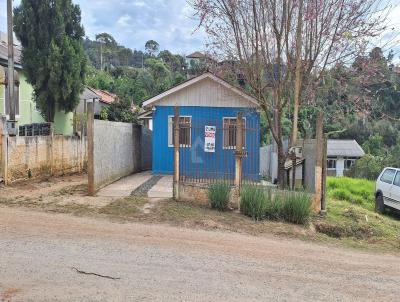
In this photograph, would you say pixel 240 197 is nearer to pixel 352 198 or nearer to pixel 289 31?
pixel 289 31

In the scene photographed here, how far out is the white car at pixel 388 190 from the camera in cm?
1404

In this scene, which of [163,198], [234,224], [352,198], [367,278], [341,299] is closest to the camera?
[341,299]

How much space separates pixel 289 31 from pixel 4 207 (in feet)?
26.9

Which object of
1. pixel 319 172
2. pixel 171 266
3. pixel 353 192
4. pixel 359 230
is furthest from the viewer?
pixel 353 192

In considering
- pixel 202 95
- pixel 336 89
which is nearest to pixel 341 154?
pixel 202 95

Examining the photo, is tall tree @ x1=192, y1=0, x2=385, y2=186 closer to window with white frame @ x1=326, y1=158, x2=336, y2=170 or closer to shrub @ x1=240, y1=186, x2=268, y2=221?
shrub @ x1=240, y1=186, x2=268, y2=221

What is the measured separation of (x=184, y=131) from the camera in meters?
12.5

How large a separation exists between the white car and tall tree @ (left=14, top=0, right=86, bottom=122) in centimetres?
1312

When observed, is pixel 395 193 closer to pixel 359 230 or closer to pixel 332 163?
pixel 359 230

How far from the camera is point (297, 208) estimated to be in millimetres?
9844

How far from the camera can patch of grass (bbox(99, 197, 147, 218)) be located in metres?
9.65

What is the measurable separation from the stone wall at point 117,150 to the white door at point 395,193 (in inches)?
348

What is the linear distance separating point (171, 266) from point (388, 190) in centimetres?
1047

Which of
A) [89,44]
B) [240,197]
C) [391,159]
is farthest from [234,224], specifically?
[89,44]
